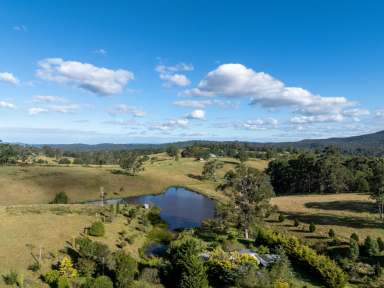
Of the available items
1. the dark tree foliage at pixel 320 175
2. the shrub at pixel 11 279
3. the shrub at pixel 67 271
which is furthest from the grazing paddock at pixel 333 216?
the shrub at pixel 11 279

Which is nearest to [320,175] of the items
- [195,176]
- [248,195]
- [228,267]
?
[195,176]

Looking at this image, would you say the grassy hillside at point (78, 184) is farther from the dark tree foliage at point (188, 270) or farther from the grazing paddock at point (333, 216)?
the dark tree foliage at point (188, 270)

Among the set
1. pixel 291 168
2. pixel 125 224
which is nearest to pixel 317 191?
pixel 291 168

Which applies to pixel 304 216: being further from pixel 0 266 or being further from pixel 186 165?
pixel 186 165

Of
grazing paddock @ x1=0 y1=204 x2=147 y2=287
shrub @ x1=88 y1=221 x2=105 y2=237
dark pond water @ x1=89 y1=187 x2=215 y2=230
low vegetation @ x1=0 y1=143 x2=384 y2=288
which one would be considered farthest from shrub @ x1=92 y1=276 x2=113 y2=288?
dark pond water @ x1=89 y1=187 x2=215 y2=230

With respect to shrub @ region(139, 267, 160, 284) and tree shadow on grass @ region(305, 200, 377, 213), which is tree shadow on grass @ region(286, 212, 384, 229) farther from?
shrub @ region(139, 267, 160, 284)

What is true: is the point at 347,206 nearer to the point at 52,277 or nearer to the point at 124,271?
the point at 124,271
